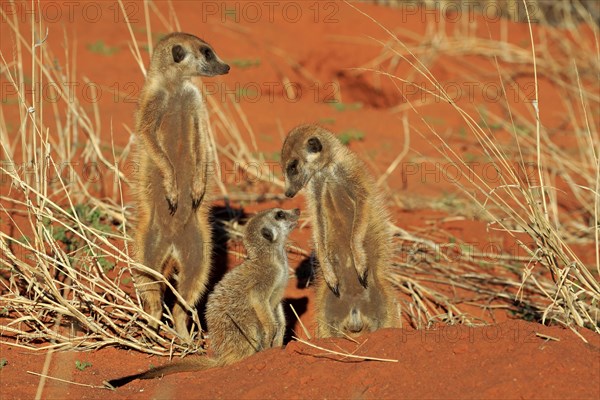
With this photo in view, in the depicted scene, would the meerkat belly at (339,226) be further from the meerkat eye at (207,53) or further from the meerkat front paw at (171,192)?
the meerkat eye at (207,53)

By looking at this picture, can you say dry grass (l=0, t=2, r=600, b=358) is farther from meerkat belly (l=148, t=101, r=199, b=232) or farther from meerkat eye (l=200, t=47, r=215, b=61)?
meerkat eye (l=200, t=47, r=215, b=61)

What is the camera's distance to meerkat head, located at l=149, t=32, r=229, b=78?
6.65 meters

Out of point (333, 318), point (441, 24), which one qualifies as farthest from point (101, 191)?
point (441, 24)

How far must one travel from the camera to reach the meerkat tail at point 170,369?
17.6 feet

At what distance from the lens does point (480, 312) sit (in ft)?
23.3

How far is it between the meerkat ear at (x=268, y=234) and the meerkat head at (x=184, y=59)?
4.42 ft

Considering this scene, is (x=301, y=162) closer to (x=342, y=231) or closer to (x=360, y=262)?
(x=342, y=231)

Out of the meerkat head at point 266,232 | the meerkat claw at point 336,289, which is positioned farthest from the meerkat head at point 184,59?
the meerkat claw at point 336,289

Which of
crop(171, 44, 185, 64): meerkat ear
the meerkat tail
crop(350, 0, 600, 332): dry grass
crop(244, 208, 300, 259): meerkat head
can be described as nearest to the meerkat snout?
crop(244, 208, 300, 259): meerkat head

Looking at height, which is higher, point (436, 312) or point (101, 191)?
point (101, 191)

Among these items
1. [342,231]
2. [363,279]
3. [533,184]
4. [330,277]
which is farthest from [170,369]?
[533,184]

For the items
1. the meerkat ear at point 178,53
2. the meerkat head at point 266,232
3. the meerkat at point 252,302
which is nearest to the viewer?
the meerkat at point 252,302

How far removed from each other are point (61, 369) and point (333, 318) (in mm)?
1749

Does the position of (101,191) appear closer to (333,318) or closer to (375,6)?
(333,318)
